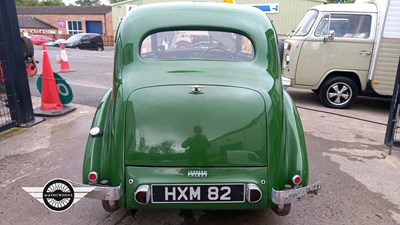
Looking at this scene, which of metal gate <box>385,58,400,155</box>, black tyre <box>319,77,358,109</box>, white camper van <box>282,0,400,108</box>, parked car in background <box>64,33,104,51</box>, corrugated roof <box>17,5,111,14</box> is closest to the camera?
metal gate <box>385,58,400,155</box>

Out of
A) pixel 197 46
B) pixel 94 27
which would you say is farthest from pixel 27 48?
pixel 94 27

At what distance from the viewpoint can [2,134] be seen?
16.8 ft

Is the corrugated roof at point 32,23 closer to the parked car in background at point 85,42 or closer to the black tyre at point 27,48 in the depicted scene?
the parked car in background at point 85,42

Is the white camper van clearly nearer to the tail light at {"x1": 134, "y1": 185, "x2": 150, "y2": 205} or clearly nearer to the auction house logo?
the tail light at {"x1": 134, "y1": 185, "x2": 150, "y2": 205}

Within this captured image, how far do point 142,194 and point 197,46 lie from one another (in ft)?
4.85

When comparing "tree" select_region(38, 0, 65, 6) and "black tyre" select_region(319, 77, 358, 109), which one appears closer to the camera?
"black tyre" select_region(319, 77, 358, 109)

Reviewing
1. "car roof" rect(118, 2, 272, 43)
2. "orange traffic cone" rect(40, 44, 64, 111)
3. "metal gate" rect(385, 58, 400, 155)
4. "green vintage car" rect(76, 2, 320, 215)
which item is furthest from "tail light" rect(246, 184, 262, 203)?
"orange traffic cone" rect(40, 44, 64, 111)

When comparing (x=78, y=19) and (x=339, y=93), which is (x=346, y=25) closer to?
(x=339, y=93)

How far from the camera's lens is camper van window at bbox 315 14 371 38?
23.0ft

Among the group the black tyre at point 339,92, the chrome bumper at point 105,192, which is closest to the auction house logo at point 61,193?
the chrome bumper at point 105,192

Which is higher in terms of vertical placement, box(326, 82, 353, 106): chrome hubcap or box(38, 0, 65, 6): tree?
box(38, 0, 65, 6): tree

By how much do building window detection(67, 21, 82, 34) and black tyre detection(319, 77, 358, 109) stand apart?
41.2 metres

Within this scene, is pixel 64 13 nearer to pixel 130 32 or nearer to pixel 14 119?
pixel 14 119

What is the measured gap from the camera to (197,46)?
315 centimetres
